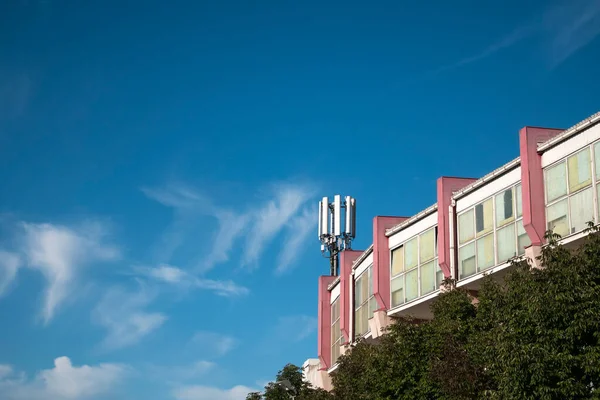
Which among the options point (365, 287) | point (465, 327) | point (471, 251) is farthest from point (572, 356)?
point (365, 287)

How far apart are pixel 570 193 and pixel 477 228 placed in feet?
19.9

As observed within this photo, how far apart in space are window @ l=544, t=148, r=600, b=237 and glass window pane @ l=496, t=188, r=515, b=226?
7.15 ft

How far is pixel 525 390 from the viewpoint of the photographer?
22.5 m

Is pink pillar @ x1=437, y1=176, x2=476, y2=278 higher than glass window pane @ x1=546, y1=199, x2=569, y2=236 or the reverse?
higher

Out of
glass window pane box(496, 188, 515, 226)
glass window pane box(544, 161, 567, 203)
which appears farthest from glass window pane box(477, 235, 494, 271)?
glass window pane box(544, 161, 567, 203)

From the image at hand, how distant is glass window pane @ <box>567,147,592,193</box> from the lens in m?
29.7

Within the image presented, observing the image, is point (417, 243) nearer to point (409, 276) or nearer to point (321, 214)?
point (409, 276)

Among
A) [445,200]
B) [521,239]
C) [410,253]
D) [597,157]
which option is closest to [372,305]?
[410,253]

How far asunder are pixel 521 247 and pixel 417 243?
869 cm

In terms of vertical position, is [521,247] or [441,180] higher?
[441,180]

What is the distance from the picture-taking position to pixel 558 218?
31.0m

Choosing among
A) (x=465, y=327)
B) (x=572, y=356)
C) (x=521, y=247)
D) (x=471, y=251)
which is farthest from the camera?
(x=471, y=251)

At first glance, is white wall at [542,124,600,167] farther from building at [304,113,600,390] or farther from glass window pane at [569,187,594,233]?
glass window pane at [569,187,594,233]

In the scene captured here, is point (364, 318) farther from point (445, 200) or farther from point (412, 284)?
point (445, 200)
